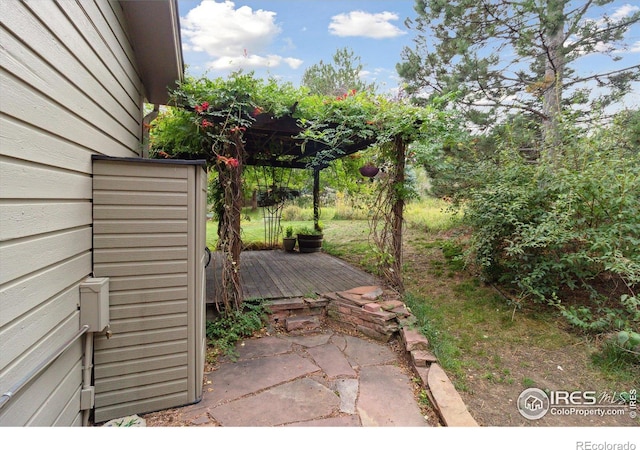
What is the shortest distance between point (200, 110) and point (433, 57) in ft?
17.0

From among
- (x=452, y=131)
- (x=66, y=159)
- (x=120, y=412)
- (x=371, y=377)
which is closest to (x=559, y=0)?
(x=452, y=131)

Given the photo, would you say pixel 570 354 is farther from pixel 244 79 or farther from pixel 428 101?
pixel 428 101

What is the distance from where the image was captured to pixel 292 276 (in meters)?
4.71

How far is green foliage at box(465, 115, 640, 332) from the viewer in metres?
2.90

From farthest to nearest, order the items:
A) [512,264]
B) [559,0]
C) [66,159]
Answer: [559,0] → [512,264] → [66,159]

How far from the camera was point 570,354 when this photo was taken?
280 cm

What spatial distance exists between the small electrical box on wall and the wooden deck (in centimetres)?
139

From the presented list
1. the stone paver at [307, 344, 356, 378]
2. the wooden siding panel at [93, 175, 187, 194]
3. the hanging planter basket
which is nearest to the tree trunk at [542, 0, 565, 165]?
the hanging planter basket

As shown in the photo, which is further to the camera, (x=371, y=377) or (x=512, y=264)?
(x=512, y=264)

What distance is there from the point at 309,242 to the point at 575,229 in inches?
182

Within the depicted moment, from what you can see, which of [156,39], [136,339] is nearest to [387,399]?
[136,339]

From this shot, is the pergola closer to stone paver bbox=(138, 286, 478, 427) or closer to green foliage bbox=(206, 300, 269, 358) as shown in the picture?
green foliage bbox=(206, 300, 269, 358)

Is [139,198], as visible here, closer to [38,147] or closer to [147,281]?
[147,281]

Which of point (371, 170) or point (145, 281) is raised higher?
point (371, 170)
